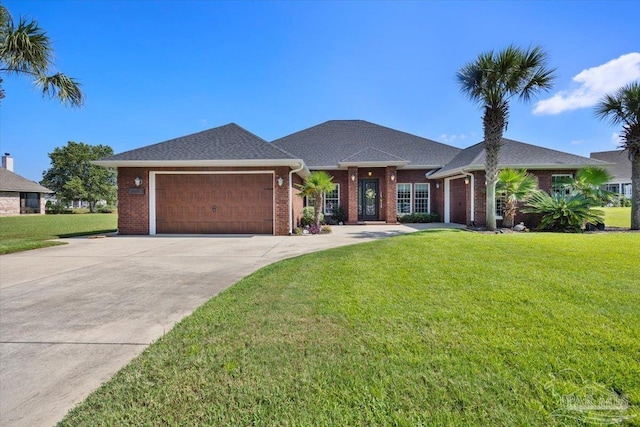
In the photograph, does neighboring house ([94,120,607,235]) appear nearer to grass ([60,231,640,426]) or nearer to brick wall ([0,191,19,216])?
grass ([60,231,640,426])

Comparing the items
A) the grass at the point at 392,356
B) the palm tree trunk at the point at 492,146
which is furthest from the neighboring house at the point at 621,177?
the grass at the point at 392,356

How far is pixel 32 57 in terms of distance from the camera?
9.84 meters

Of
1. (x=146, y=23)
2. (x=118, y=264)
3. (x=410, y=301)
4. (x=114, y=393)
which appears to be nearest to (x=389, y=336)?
(x=410, y=301)

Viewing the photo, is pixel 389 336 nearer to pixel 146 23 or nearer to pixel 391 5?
pixel 391 5

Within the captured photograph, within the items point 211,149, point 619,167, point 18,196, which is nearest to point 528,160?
point 211,149

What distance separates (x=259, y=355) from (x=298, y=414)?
827mm

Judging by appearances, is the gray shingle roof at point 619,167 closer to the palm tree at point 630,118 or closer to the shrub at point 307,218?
the palm tree at point 630,118

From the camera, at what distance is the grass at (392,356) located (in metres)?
1.98

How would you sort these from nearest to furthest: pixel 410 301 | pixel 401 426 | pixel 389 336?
pixel 401 426 → pixel 389 336 → pixel 410 301

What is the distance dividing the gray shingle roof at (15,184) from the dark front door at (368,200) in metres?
36.2

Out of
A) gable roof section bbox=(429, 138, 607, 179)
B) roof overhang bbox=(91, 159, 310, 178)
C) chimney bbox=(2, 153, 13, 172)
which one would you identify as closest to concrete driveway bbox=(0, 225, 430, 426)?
roof overhang bbox=(91, 159, 310, 178)

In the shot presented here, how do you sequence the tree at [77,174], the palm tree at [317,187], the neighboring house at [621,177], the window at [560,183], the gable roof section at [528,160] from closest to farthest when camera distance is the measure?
the palm tree at [317,187] < the gable roof section at [528,160] < the window at [560,183] < the neighboring house at [621,177] < the tree at [77,174]

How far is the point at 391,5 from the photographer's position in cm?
1010

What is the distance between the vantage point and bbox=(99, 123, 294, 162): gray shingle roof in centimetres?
1234
